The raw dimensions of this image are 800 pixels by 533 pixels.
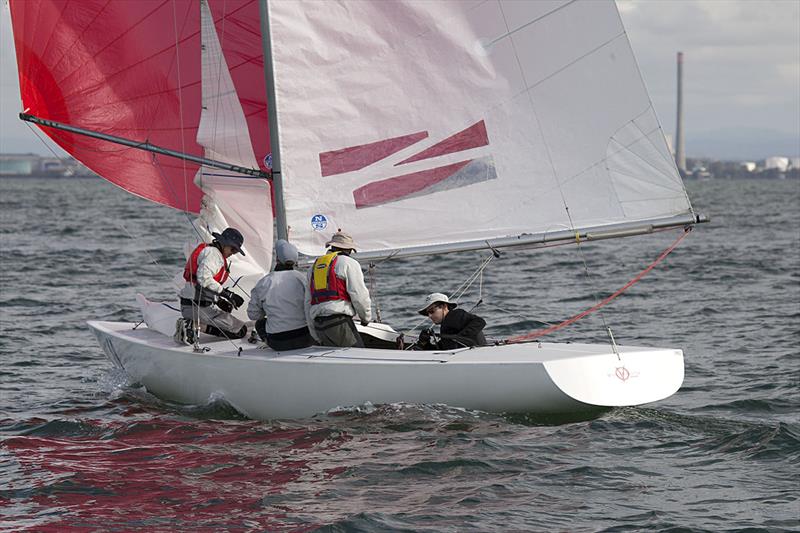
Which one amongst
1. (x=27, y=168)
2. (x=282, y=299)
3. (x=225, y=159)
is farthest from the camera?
(x=27, y=168)

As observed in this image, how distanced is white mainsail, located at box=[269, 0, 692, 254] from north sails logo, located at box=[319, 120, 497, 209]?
0.03 feet

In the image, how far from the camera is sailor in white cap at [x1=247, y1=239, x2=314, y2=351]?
349 inches

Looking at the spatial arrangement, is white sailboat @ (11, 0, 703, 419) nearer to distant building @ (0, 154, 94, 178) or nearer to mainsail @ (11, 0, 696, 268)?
mainsail @ (11, 0, 696, 268)

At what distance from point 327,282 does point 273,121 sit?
57.7 inches

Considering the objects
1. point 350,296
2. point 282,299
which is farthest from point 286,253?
point 350,296

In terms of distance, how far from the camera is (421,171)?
9.17 meters

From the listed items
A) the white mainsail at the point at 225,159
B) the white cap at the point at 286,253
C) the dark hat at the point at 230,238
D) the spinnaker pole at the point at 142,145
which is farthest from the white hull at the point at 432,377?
the spinnaker pole at the point at 142,145

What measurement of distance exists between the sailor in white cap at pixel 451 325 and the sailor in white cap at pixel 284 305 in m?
0.93

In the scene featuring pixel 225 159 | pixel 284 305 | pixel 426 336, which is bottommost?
pixel 426 336

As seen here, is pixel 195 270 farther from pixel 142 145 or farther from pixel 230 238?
pixel 142 145

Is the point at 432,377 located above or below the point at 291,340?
below

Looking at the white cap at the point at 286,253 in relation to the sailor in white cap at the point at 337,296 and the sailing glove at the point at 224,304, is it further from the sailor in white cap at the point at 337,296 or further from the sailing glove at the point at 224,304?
the sailing glove at the point at 224,304

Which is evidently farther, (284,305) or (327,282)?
(284,305)

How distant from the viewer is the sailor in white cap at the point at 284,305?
8.87 metres
